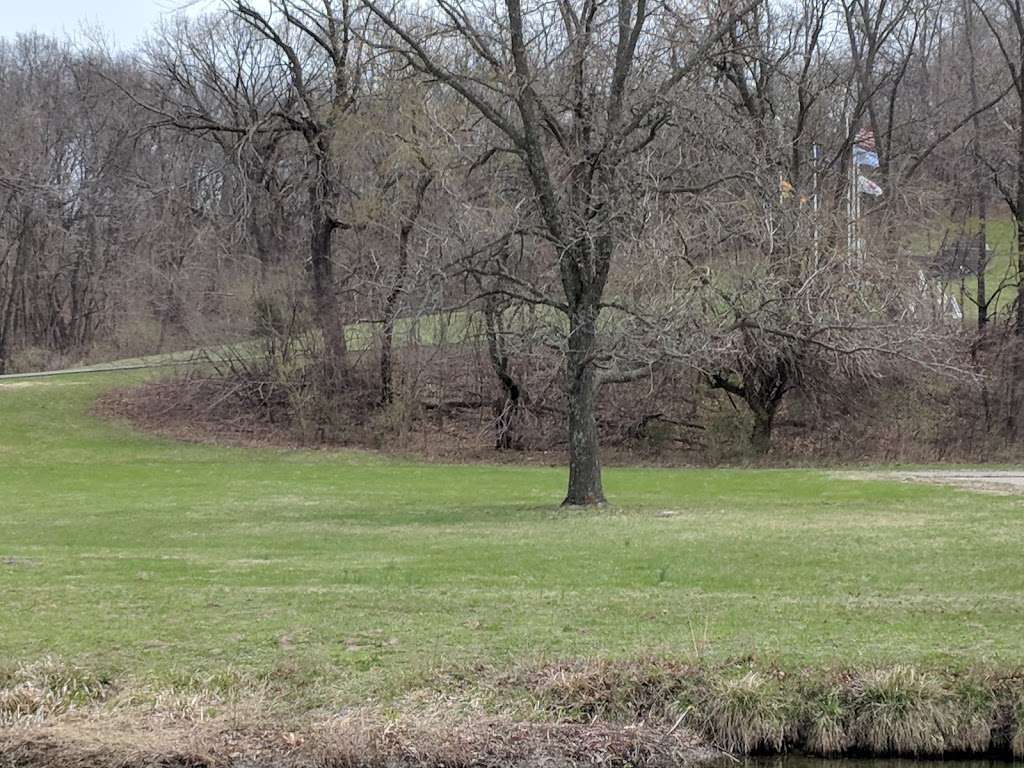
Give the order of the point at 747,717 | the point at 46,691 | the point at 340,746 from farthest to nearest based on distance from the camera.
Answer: the point at 46,691, the point at 747,717, the point at 340,746

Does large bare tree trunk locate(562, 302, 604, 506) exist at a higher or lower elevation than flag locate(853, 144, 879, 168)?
lower

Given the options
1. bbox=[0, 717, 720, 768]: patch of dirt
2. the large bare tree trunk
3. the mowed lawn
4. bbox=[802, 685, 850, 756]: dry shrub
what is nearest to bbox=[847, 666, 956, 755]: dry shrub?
bbox=[802, 685, 850, 756]: dry shrub

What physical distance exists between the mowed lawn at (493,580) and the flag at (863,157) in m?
18.2

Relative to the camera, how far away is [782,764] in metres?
9.11

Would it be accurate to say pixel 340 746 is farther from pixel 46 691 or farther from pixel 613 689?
pixel 46 691

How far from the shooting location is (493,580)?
13.6 m

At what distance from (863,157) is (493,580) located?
105ft

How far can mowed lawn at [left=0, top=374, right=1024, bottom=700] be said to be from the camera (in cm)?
1027

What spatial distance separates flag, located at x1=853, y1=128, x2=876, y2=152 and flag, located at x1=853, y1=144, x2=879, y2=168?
0.18 meters

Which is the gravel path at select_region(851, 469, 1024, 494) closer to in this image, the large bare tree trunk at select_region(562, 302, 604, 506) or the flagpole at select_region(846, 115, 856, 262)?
the flagpole at select_region(846, 115, 856, 262)

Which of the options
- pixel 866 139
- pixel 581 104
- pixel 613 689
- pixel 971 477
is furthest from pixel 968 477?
pixel 613 689

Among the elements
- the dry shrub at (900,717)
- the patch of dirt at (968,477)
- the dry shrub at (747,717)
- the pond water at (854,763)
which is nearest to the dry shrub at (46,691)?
the dry shrub at (747,717)

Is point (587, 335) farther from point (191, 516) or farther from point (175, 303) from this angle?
point (175, 303)

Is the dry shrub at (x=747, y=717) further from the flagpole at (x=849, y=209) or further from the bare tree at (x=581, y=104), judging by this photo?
the flagpole at (x=849, y=209)
